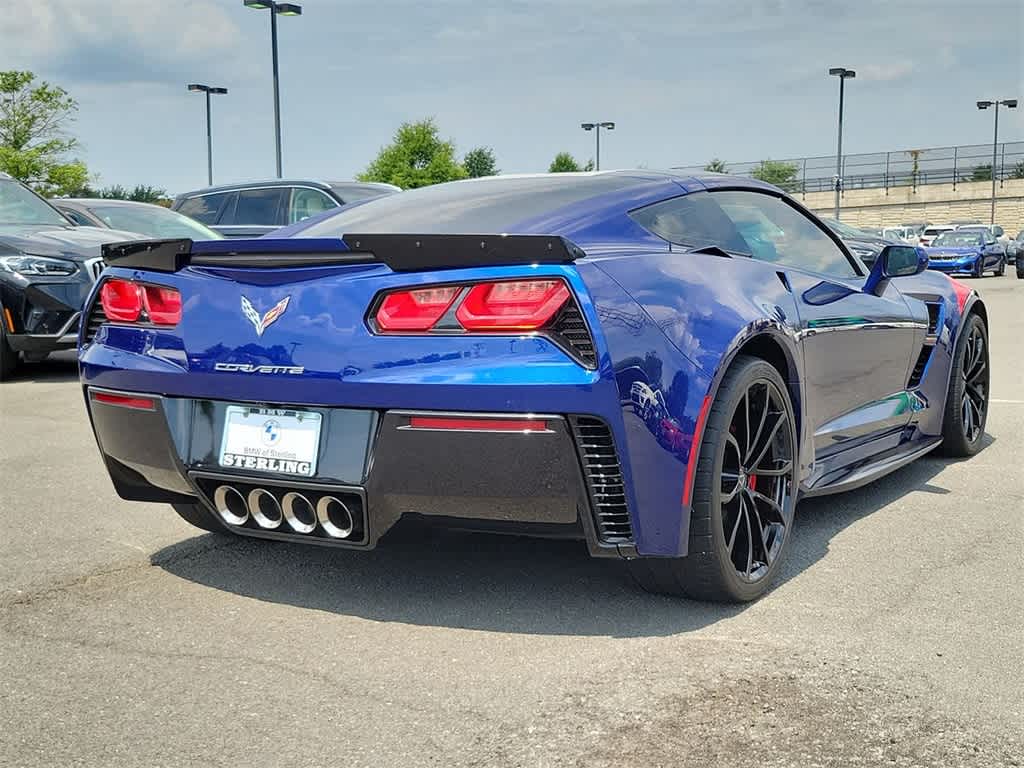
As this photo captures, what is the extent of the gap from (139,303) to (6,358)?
614 centimetres

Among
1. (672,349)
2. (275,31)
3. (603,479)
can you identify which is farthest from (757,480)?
(275,31)

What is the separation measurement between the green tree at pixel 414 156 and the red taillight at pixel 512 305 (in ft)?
210

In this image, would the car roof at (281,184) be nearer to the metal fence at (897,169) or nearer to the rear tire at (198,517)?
the rear tire at (198,517)

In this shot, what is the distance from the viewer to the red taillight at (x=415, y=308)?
3.04m

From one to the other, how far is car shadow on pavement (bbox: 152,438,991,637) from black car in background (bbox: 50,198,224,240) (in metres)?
7.74

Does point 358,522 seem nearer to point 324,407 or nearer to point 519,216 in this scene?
point 324,407

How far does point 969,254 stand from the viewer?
30016 mm

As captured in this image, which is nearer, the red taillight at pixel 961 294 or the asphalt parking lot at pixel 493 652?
the asphalt parking lot at pixel 493 652

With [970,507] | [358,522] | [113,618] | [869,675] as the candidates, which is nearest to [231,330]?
[358,522]

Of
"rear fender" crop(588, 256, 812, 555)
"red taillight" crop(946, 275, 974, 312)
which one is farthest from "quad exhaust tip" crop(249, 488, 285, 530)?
"red taillight" crop(946, 275, 974, 312)

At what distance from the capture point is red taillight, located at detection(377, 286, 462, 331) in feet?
9.99

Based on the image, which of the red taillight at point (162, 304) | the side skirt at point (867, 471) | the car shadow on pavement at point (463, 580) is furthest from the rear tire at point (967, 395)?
the red taillight at point (162, 304)

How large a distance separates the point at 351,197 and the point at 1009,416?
8116 mm

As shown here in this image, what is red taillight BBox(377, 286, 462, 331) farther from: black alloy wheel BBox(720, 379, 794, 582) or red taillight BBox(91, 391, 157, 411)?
black alloy wheel BBox(720, 379, 794, 582)
